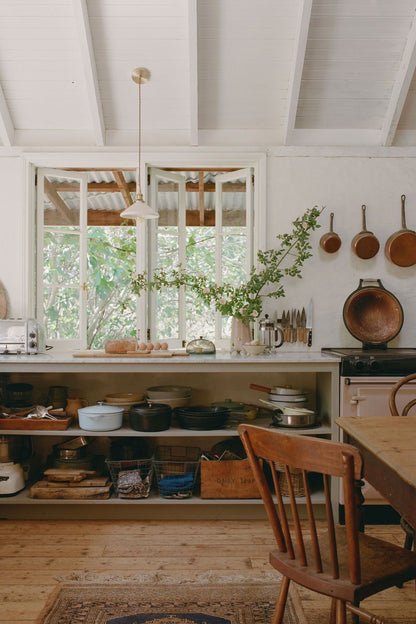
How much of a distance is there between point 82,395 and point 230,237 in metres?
1.66

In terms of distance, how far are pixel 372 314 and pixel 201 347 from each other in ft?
4.34

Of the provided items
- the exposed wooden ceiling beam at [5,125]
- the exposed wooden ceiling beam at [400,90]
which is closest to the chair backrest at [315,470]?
the exposed wooden ceiling beam at [400,90]

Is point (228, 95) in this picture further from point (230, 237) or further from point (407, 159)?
point (407, 159)

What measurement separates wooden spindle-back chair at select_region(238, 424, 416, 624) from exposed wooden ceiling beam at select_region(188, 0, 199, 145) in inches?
107

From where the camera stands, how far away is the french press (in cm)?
376

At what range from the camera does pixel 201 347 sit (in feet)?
12.3

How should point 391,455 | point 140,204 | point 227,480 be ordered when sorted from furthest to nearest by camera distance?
point 227,480 → point 140,204 → point 391,455

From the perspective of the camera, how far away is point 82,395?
4023mm

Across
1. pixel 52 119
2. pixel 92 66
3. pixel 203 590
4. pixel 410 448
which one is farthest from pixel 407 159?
pixel 203 590

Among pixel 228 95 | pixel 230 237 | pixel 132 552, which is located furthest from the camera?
pixel 230 237

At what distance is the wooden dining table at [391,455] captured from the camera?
1.46m

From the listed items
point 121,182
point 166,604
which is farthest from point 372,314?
point 121,182

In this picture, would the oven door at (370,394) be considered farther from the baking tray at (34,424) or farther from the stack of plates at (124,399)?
the baking tray at (34,424)

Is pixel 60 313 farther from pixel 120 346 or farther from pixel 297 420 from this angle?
pixel 297 420
